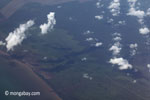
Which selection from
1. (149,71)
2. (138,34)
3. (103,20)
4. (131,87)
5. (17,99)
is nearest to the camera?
(17,99)

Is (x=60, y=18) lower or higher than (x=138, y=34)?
higher

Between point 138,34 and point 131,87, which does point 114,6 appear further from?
point 131,87

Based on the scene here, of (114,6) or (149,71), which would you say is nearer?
(149,71)

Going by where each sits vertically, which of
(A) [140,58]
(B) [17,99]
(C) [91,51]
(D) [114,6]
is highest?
(D) [114,6]

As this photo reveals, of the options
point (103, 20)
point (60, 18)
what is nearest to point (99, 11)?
point (103, 20)

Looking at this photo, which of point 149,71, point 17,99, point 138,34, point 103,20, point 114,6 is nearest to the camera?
point 17,99

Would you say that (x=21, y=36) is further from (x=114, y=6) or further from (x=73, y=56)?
(x=114, y=6)

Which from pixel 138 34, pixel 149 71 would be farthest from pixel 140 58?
pixel 138 34

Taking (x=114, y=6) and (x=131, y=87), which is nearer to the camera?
(x=131, y=87)

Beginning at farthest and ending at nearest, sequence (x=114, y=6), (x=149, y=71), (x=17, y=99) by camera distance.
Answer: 1. (x=114, y=6)
2. (x=149, y=71)
3. (x=17, y=99)
